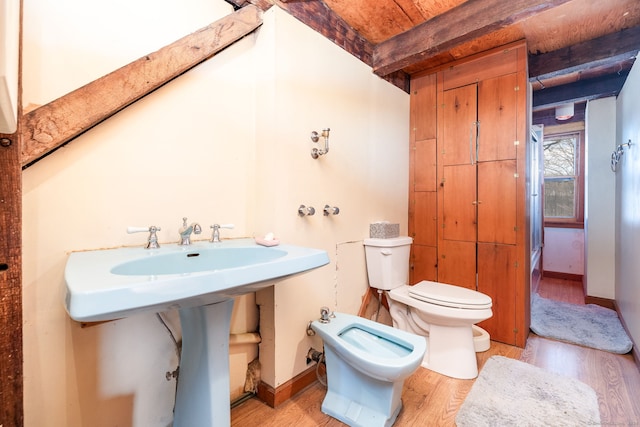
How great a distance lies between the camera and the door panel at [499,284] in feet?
6.66

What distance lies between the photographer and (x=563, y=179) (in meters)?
3.95

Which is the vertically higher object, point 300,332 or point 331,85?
point 331,85

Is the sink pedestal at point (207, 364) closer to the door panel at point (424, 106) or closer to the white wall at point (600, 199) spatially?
the door panel at point (424, 106)

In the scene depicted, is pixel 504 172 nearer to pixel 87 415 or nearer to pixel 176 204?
pixel 176 204

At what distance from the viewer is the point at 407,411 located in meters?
1.40

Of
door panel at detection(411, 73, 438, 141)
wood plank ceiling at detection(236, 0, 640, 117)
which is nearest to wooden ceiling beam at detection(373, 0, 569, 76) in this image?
wood plank ceiling at detection(236, 0, 640, 117)

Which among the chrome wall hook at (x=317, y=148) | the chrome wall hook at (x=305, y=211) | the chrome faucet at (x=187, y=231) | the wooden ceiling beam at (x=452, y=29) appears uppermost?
the wooden ceiling beam at (x=452, y=29)

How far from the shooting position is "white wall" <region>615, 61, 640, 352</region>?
Result: 1799 millimetres

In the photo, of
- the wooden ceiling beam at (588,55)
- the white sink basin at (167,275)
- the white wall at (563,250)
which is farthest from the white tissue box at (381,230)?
the white wall at (563,250)

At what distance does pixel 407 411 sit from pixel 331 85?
1.78 meters

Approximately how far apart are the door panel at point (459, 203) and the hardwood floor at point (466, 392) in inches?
32.7

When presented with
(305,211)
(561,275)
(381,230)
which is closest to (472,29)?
(381,230)

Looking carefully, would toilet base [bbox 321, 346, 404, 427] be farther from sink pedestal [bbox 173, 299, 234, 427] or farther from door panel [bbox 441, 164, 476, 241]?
door panel [bbox 441, 164, 476, 241]

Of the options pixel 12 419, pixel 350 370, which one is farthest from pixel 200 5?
pixel 350 370
